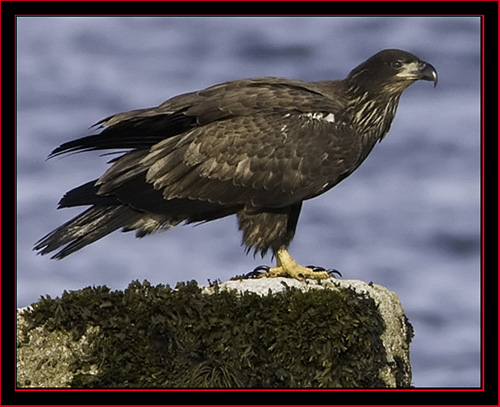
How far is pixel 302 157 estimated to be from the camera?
7984 mm

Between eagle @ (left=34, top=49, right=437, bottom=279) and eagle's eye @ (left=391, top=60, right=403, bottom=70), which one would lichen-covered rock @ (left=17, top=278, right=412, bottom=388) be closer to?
eagle @ (left=34, top=49, right=437, bottom=279)

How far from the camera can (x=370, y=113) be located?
8.45 metres

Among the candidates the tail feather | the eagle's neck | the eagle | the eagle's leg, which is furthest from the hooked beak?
the tail feather

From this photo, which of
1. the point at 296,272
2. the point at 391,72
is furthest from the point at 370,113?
the point at 296,272

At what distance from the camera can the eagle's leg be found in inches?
298

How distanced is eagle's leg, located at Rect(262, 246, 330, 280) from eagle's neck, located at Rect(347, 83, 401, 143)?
1.31 meters

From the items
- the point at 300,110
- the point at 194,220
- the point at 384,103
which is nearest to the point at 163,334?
the point at 194,220

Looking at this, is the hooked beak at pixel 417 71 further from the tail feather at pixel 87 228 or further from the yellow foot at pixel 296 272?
the tail feather at pixel 87 228

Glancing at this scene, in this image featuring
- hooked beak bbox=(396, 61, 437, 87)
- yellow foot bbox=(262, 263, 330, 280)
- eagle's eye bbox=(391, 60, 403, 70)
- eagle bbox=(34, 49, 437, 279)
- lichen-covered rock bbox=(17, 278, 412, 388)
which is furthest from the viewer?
eagle's eye bbox=(391, 60, 403, 70)

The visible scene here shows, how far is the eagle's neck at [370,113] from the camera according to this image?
8.41 m

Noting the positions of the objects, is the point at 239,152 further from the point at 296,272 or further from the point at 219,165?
the point at 296,272

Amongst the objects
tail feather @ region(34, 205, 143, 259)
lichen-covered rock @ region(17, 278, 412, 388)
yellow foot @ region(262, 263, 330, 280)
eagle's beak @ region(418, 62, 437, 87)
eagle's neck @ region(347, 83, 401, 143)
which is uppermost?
eagle's beak @ region(418, 62, 437, 87)

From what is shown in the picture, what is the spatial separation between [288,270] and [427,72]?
7.39 feet

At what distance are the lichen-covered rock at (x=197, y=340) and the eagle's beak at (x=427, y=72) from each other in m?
2.85
